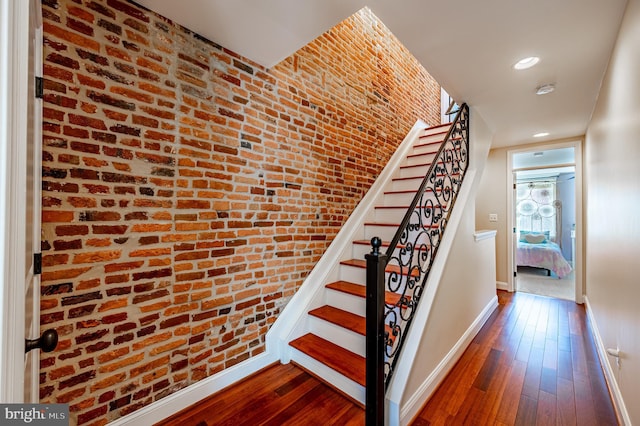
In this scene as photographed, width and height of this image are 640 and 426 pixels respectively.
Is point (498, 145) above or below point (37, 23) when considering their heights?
above

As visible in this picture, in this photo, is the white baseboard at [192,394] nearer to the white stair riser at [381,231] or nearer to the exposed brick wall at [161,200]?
the exposed brick wall at [161,200]

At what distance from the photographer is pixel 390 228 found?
274cm

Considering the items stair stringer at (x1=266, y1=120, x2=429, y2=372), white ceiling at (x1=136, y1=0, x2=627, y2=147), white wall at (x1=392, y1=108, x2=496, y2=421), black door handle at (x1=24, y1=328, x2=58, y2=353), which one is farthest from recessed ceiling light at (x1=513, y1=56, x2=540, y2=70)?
black door handle at (x1=24, y1=328, x2=58, y2=353)

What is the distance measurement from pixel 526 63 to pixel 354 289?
2.27 metres

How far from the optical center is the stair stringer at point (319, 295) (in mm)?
1967

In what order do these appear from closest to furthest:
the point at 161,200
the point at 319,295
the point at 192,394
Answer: the point at 161,200 → the point at 192,394 → the point at 319,295

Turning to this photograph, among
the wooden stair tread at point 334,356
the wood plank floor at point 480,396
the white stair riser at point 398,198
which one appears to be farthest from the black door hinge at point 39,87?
the white stair riser at point 398,198

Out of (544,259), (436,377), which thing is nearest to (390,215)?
(436,377)

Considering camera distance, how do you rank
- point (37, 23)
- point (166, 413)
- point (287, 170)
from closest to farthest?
1. point (37, 23)
2. point (166, 413)
3. point (287, 170)

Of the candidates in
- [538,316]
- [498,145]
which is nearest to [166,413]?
[538,316]

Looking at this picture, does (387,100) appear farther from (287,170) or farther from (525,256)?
(525,256)

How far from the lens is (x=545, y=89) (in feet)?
7.77

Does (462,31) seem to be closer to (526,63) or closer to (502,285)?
(526,63)

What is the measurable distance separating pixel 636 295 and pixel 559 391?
1021 millimetres
